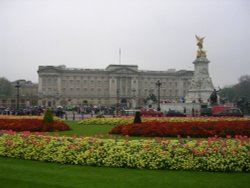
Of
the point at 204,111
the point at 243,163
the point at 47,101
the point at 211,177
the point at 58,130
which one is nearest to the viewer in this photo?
the point at 211,177

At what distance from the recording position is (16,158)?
10812 mm

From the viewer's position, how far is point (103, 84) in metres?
111

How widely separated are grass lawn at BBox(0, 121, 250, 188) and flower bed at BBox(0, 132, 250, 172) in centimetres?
29

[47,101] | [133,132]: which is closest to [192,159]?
[133,132]

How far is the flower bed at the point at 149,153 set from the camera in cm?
878

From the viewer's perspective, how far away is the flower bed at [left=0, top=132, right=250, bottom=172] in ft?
28.8

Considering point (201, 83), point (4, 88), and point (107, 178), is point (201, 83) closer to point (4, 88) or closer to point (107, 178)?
point (107, 178)

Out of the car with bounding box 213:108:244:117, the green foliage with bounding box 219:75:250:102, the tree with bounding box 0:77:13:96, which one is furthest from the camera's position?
the tree with bounding box 0:77:13:96

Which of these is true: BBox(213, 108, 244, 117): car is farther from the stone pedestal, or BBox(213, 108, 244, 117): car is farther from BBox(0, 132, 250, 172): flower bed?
the stone pedestal

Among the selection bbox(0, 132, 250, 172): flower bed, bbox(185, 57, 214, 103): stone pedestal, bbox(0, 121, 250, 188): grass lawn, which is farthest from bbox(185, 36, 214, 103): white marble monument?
bbox(0, 121, 250, 188): grass lawn

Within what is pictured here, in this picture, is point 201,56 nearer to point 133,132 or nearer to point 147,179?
point 133,132

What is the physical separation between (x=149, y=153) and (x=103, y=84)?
334ft

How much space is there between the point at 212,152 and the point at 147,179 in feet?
7.14

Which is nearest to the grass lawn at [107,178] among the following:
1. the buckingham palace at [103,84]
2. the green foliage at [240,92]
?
the green foliage at [240,92]
